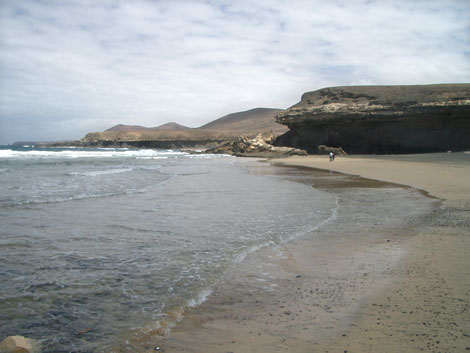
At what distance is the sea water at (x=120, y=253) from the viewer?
282cm

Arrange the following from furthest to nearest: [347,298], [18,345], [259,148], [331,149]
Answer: [259,148] < [331,149] < [347,298] < [18,345]

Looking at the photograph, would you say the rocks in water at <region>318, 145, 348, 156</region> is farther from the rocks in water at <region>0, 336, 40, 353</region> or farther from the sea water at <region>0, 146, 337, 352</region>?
the rocks in water at <region>0, 336, 40, 353</region>

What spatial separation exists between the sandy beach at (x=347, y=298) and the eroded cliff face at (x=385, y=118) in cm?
2697

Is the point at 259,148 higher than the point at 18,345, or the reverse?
the point at 259,148

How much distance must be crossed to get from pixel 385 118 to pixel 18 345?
32.3 m

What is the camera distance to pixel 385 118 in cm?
3083

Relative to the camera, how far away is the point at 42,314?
2.95 metres

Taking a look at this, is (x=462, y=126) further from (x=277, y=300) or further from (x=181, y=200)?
(x=277, y=300)

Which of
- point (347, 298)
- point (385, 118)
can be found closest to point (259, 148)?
point (385, 118)

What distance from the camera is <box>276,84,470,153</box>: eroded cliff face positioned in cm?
2910

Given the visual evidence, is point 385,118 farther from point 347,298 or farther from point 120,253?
point 347,298

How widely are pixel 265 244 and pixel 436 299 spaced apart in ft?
8.11

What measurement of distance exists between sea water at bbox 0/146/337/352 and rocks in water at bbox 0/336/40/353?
10 centimetres

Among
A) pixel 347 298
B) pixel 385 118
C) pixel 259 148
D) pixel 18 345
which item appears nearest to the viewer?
pixel 18 345
